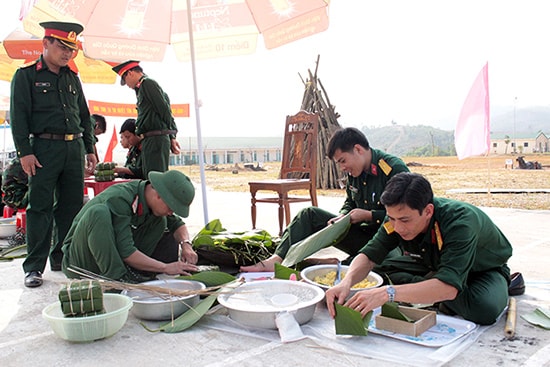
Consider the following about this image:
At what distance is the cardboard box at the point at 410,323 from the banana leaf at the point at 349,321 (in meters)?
0.17

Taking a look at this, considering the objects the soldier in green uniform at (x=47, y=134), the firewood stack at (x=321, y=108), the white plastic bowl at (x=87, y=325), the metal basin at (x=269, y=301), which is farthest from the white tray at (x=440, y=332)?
the firewood stack at (x=321, y=108)

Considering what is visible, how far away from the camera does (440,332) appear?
219cm

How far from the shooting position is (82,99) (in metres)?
3.74

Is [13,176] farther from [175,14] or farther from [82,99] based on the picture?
[175,14]

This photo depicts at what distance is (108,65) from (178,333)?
571 centimetres

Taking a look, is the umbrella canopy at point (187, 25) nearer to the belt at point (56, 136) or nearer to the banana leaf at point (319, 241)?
the belt at point (56, 136)

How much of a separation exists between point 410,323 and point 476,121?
7.00 m

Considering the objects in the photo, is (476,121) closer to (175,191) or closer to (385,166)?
(385,166)

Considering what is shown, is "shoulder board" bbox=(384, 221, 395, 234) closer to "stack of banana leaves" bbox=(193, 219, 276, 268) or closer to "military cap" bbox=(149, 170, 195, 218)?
"military cap" bbox=(149, 170, 195, 218)

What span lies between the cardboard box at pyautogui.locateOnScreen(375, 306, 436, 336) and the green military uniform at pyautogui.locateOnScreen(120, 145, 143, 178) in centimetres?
326

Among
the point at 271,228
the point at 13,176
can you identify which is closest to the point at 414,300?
the point at 271,228

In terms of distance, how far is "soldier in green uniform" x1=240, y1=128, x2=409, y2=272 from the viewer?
3092 millimetres

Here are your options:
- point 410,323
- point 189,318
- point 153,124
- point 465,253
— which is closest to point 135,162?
point 153,124

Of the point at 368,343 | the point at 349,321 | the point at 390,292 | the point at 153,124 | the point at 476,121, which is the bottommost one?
the point at 368,343
